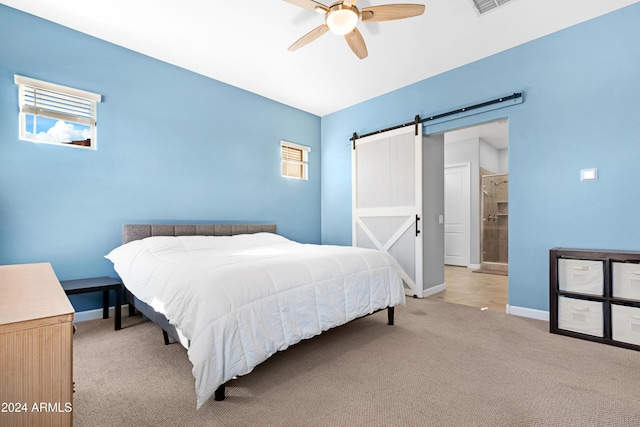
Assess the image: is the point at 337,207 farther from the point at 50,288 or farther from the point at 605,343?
the point at 50,288

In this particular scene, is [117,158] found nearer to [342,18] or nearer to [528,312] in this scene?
[342,18]

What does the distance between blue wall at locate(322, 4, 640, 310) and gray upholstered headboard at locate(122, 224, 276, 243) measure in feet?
10.1

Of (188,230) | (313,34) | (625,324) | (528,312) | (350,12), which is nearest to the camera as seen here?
(350,12)

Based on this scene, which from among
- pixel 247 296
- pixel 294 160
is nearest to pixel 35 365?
pixel 247 296

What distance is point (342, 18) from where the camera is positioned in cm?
237

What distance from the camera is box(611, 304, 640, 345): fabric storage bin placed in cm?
243

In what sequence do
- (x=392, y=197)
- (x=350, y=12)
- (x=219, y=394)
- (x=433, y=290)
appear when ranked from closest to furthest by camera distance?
(x=219, y=394) → (x=350, y=12) → (x=433, y=290) → (x=392, y=197)

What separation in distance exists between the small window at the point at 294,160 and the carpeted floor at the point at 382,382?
10.2 feet

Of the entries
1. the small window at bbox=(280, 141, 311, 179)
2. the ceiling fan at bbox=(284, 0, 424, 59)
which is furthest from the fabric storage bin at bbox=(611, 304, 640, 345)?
the small window at bbox=(280, 141, 311, 179)

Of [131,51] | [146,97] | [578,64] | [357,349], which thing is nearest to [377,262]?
[357,349]

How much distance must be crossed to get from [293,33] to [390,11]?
3.80 feet

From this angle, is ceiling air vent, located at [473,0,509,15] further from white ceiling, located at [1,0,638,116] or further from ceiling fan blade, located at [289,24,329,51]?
ceiling fan blade, located at [289,24,329,51]

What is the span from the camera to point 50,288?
119cm

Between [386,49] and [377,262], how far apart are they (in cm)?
245
